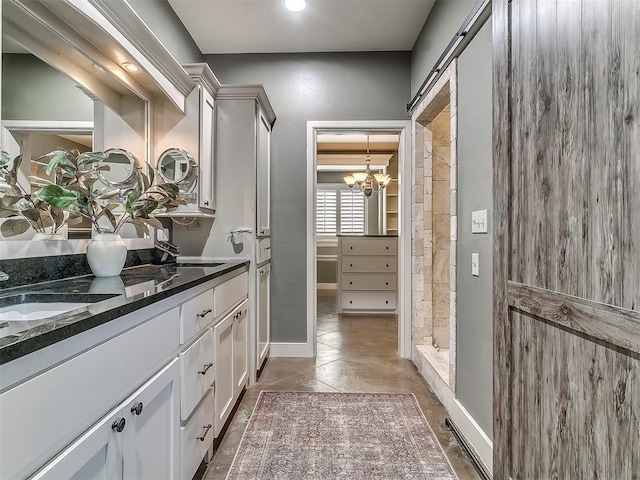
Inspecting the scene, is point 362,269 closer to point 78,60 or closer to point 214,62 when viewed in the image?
point 214,62

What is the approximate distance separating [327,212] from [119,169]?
18.4 feet

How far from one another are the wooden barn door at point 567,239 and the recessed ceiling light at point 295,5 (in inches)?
60.6

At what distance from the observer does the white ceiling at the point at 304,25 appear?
2.52 meters

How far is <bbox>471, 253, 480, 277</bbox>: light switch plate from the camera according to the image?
5.65 ft

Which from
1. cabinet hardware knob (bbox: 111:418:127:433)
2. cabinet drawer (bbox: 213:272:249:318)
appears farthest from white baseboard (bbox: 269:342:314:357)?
cabinet hardware knob (bbox: 111:418:127:433)

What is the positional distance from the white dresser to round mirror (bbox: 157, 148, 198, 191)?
2805mm

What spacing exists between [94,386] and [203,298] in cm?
76

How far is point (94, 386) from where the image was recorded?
0.81 metres

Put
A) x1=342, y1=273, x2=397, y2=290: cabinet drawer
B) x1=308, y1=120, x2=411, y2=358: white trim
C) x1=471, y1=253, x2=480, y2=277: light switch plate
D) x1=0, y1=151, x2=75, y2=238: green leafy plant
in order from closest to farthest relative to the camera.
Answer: x1=0, y1=151, x2=75, y2=238: green leafy plant < x1=471, y1=253, x2=480, y2=277: light switch plate < x1=308, y1=120, x2=411, y2=358: white trim < x1=342, y1=273, x2=397, y2=290: cabinet drawer

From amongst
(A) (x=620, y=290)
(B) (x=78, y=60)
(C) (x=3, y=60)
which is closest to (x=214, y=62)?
(B) (x=78, y=60)

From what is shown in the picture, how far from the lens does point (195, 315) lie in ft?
4.76

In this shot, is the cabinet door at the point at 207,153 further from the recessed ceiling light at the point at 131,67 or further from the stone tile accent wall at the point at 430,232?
the stone tile accent wall at the point at 430,232

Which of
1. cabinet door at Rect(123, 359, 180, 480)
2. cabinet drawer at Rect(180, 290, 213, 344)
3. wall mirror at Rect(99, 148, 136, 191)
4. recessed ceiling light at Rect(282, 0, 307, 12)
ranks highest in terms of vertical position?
recessed ceiling light at Rect(282, 0, 307, 12)

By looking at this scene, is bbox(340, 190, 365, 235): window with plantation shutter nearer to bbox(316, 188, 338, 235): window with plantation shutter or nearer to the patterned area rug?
bbox(316, 188, 338, 235): window with plantation shutter
